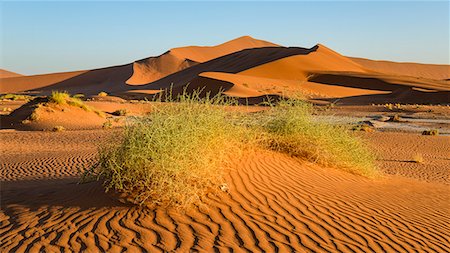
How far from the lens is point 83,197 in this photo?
6.90 metres

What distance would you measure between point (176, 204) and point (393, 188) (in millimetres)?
4928

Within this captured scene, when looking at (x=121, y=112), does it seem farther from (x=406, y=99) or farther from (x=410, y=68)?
(x=410, y=68)

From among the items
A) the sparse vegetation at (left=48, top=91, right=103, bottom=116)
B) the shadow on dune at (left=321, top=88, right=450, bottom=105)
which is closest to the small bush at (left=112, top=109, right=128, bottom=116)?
the sparse vegetation at (left=48, top=91, right=103, bottom=116)

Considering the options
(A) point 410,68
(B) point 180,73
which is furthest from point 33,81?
(A) point 410,68

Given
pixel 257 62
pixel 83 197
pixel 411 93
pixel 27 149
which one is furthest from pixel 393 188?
pixel 257 62

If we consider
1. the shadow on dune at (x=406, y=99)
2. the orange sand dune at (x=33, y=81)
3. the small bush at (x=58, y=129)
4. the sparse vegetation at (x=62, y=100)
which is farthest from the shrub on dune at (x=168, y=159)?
the orange sand dune at (x=33, y=81)

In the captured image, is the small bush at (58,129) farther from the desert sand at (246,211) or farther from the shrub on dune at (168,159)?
the shrub on dune at (168,159)

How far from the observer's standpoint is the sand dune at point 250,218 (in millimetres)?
5340

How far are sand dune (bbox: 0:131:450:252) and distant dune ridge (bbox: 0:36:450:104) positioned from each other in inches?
615

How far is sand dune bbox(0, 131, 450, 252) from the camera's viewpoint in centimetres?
534

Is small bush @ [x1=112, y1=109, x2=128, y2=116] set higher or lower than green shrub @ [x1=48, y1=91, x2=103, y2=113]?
lower

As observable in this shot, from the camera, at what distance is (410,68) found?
144m

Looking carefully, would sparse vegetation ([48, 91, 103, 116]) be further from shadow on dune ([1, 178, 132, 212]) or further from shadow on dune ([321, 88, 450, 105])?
shadow on dune ([321, 88, 450, 105])

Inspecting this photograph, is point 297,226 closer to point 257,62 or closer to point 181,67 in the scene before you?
point 257,62
